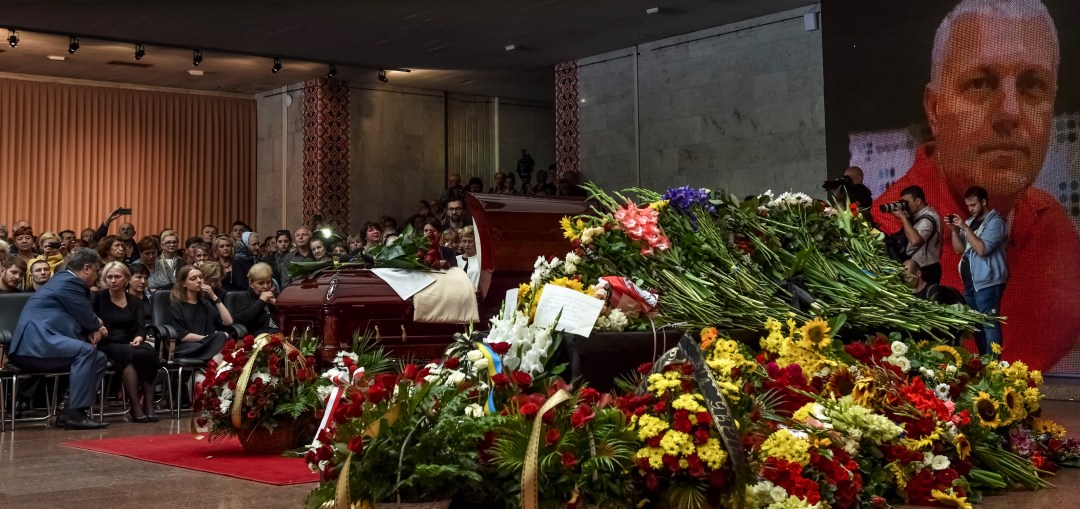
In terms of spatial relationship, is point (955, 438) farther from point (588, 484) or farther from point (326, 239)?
point (326, 239)

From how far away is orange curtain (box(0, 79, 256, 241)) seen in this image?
629 inches

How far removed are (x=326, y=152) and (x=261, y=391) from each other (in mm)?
10611

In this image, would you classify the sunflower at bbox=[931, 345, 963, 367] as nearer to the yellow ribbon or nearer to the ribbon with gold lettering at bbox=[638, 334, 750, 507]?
the ribbon with gold lettering at bbox=[638, 334, 750, 507]

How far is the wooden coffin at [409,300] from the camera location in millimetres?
6312

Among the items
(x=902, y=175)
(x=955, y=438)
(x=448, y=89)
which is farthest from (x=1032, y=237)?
(x=448, y=89)

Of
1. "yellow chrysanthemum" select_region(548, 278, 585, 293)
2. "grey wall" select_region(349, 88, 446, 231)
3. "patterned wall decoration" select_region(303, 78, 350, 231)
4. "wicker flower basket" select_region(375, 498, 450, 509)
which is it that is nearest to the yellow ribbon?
"wicker flower basket" select_region(375, 498, 450, 509)

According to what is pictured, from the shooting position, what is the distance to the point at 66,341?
25.7ft

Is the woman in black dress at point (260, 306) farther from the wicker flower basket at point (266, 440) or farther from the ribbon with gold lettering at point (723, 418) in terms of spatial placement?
the ribbon with gold lettering at point (723, 418)

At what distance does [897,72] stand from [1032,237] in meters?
1.98

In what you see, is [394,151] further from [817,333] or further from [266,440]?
[817,333]

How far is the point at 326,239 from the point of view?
10031 millimetres

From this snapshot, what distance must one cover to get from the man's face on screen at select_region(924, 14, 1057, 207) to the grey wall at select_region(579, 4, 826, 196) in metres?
2.08

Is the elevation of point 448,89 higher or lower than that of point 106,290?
higher

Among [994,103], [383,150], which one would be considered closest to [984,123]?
[994,103]
